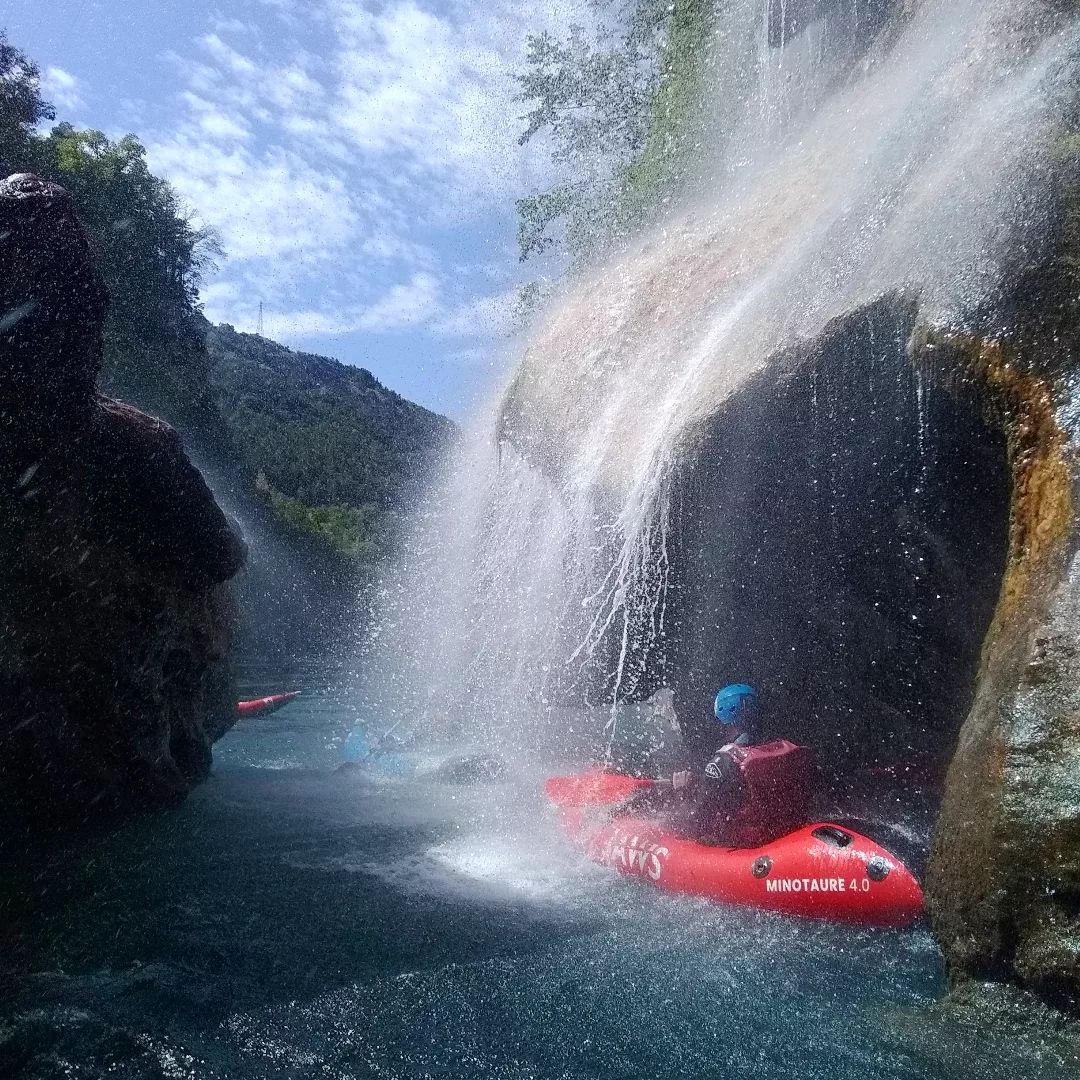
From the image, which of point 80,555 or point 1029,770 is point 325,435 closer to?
point 80,555

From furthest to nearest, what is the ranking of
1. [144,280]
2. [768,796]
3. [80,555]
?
[144,280]
[80,555]
[768,796]

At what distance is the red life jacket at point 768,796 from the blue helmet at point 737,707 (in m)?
0.29

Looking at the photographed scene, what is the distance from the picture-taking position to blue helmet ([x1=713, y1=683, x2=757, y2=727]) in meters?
5.75

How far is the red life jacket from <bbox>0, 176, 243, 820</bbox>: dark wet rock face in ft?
15.7

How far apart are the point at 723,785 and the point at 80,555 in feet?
16.3

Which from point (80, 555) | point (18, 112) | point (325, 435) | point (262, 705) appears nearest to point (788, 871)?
point (80, 555)

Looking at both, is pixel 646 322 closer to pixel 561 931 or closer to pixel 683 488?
pixel 683 488

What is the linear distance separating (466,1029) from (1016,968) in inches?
91.6

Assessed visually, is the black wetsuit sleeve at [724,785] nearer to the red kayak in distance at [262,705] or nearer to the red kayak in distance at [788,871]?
the red kayak in distance at [788,871]

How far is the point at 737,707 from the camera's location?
5754mm

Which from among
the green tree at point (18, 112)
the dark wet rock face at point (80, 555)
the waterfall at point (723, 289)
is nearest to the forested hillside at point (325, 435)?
the green tree at point (18, 112)

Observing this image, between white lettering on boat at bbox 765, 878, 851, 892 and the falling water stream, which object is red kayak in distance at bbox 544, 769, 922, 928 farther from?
the falling water stream

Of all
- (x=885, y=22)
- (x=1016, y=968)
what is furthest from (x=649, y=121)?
(x=1016, y=968)

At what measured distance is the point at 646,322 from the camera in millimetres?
8508
